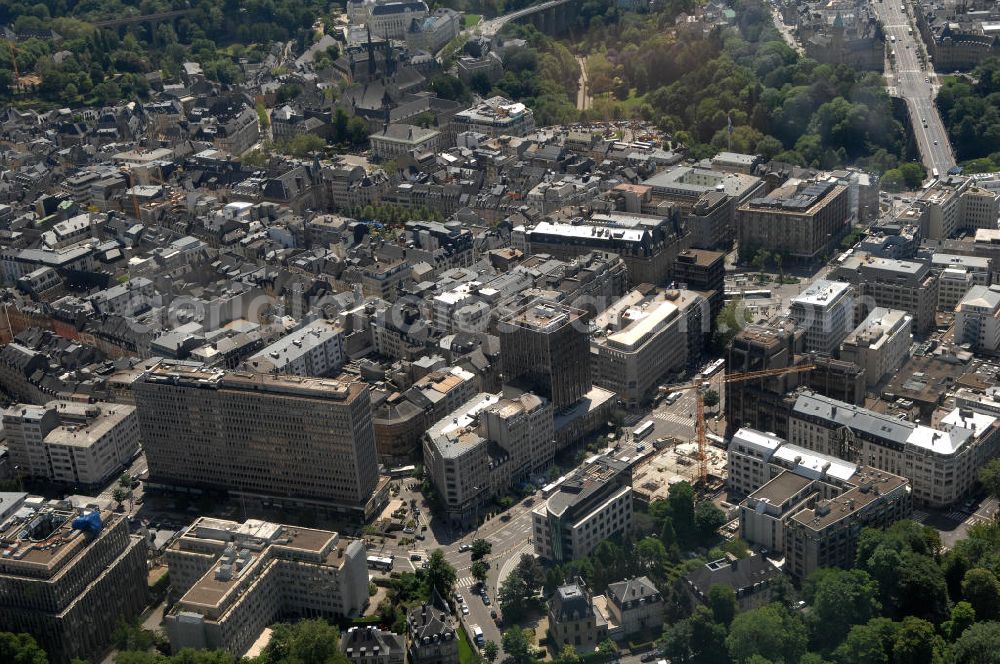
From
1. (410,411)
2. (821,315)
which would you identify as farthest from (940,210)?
(410,411)

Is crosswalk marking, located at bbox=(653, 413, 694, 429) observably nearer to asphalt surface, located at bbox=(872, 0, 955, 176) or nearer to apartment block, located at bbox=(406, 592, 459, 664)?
apartment block, located at bbox=(406, 592, 459, 664)

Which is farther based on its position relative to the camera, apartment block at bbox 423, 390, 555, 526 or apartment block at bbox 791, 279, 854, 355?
apartment block at bbox 791, 279, 854, 355

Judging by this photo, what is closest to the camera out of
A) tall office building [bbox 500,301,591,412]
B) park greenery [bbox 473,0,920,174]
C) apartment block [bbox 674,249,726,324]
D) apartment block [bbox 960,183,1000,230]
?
tall office building [bbox 500,301,591,412]

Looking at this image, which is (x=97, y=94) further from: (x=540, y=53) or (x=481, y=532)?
(x=481, y=532)

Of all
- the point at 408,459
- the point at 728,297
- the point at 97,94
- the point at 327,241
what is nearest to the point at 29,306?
the point at 327,241

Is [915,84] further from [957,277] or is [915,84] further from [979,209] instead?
[957,277]

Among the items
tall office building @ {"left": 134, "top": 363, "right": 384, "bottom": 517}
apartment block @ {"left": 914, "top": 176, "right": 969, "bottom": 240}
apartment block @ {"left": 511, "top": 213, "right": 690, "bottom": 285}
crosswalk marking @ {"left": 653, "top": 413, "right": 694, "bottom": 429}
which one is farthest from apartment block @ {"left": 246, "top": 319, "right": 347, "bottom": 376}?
apartment block @ {"left": 914, "top": 176, "right": 969, "bottom": 240}

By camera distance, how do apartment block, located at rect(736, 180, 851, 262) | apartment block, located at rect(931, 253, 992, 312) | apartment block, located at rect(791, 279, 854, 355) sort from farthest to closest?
apartment block, located at rect(736, 180, 851, 262), apartment block, located at rect(931, 253, 992, 312), apartment block, located at rect(791, 279, 854, 355)

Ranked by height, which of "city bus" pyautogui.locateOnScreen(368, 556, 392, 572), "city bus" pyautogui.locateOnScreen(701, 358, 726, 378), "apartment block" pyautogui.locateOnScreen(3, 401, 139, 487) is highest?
"apartment block" pyautogui.locateOnScreen(3, 401, 139, 487)
